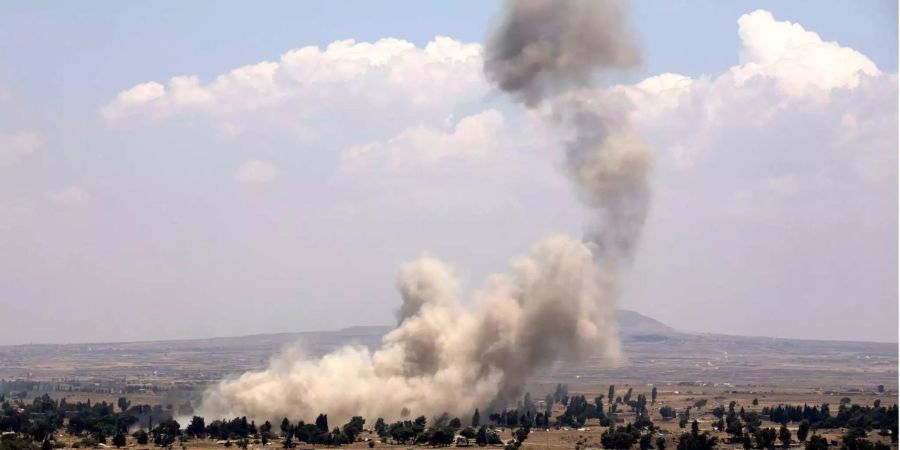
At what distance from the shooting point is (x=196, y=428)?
101688mm

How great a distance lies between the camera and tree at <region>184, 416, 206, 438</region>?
101375 mm

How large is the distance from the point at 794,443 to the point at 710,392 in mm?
83485

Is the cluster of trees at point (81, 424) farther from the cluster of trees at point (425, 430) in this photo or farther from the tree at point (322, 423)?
the tree at point (322, 423)

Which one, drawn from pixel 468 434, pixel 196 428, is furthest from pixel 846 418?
pixel 196 428

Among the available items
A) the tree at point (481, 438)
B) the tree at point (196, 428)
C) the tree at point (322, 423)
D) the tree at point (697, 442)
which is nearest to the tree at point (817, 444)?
the tree at point (697, 442)

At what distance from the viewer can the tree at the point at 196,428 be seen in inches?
3991

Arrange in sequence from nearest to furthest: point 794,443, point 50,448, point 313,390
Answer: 1. point 50,448
2. point 794,443
3. point 313,390

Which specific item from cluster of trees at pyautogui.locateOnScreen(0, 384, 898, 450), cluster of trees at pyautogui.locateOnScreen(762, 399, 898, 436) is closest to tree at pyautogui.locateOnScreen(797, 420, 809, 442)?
cluster of trees at pyautogui.locateOnScreen(0, 384, 898, 450)

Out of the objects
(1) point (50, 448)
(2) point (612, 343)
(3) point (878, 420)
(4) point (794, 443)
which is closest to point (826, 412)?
(3) point (878, 420)

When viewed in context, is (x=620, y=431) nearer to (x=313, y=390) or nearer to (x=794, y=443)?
(x=794, y=443)

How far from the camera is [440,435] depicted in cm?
9569

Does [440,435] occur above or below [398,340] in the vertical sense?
below

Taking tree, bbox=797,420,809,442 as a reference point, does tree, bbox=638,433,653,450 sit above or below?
below

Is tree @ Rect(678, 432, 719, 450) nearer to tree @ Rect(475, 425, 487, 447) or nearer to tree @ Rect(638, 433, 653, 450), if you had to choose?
tree @ Rect(638, 433, 653, 450)
